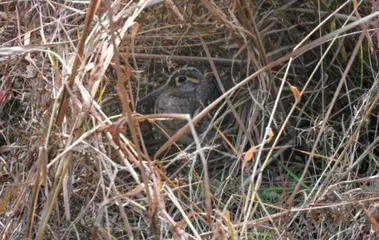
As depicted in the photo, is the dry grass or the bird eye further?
the bird eye

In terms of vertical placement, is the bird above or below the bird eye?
below

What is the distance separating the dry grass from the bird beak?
5 centimetres

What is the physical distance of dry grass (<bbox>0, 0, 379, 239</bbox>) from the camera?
62.9 inches

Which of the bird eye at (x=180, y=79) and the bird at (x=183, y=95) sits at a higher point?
Result: the bird eye at (x=180, y=79)

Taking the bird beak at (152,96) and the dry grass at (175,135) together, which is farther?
the bird beak at (152,96)

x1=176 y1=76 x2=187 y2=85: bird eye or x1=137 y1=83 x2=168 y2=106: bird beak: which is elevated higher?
x1=176 y1=76 x2=187 y2=85: bird eye

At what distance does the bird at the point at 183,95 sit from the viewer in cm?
290

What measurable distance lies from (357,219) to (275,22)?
86 centimetres

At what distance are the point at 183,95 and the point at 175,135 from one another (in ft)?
5.19

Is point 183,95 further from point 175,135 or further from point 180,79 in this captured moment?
point 175,135

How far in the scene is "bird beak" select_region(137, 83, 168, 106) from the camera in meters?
2.88

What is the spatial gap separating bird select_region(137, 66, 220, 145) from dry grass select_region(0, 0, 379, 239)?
52mm

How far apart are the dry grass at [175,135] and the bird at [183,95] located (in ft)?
0.17

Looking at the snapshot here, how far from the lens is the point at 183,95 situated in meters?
2.97
